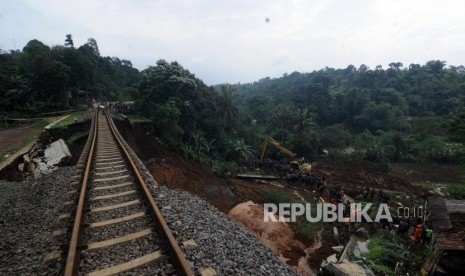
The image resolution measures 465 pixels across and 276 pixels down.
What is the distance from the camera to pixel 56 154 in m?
15.8

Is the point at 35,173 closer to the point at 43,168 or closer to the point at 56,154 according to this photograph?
the point at 43,168

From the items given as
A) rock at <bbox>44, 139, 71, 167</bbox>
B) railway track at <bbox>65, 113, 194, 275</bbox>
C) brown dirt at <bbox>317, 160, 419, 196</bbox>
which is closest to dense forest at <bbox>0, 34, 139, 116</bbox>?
rock at <bbox>44, 139, 71, 167</bbox>

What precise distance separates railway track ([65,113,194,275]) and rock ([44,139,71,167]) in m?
8.27

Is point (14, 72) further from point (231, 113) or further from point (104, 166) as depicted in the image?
point (104, 166)

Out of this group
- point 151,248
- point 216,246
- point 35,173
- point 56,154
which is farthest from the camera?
point 56,154

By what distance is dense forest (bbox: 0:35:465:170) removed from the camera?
32250 millimetres

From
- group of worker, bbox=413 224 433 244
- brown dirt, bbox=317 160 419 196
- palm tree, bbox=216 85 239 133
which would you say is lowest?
brown dirt, bbox=317 160 419 196

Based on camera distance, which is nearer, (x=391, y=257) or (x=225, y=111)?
(x=391, y=257)

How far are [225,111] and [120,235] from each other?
38119 millimetres

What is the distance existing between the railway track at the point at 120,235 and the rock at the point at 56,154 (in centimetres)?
827

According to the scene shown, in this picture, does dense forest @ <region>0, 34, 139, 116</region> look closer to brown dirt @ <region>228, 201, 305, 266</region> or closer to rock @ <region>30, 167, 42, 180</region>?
rock @ <region>30, 167, 42, 180</region>

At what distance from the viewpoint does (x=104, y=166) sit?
32.0 feet

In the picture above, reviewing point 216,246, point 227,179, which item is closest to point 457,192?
point 227,179

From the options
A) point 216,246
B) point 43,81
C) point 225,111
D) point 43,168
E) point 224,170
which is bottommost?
point 224,170
